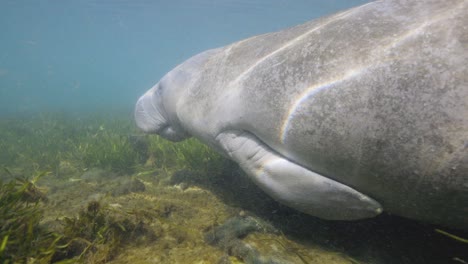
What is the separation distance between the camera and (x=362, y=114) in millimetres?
2115

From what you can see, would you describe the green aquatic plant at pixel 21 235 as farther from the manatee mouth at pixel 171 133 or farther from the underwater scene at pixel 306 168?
the manatee mouth at pixel 171 133

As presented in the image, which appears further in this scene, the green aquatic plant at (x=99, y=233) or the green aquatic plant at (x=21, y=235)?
the green aquatic plant at (x=99, y=233)

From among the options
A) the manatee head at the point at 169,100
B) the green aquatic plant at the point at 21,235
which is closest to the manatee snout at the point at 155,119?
the manatee head at the point at 169,100

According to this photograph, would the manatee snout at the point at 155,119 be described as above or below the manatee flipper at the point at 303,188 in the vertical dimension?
below

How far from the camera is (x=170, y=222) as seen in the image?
3051mm

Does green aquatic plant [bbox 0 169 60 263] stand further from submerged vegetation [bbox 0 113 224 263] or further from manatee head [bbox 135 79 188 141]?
manatee head [bbox 135 79 188 141]

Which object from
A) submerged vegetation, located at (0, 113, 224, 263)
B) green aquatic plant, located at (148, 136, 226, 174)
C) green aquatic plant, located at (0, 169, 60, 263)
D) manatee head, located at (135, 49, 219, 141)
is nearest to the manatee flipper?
submerged vegetation, located at (0, 113, 224, 263)

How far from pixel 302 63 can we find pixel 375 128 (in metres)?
0.84

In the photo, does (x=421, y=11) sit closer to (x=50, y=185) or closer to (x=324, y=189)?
(x=324, y=189)

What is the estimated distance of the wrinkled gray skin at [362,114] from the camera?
6.29 ft

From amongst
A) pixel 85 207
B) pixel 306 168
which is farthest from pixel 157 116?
pixel 306 168

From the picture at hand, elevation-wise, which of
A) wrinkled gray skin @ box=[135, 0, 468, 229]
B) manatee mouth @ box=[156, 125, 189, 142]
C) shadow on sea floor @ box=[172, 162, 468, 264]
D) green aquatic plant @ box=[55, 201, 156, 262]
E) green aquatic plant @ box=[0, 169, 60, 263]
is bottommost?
green aquatic plant @ box=[0, 169, 60, 263]

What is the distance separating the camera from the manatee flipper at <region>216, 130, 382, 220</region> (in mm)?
2293

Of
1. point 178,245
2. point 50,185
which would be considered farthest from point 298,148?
point 50,185
